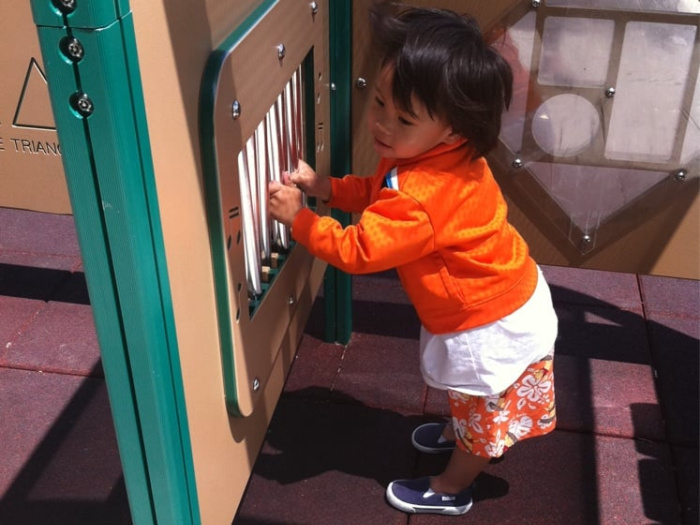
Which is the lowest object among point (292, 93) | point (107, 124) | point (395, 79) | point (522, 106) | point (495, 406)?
point (495, 406)

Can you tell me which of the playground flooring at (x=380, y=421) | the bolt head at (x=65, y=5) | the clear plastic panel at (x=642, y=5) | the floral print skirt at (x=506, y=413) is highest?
the bolt head at (x=65, y=5)

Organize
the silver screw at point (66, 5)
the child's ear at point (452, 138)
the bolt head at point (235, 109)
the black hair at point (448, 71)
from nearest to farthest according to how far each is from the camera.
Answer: the silver screw at point (66, 5), the bolt head at point (235, 109), the black hair at point (448, 71), the child's ear at point (452, 138)

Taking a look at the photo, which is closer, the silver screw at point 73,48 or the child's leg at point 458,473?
the silver screw at point 73,48

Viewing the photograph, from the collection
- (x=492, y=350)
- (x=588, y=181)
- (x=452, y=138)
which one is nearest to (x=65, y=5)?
(x=452, y=138)

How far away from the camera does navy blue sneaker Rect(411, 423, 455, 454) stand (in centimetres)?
229

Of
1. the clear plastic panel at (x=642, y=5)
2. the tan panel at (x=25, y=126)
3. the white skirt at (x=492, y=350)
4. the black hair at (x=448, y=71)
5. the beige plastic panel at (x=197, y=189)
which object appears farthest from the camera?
Answer: the tan panel at (x=25, y=126)

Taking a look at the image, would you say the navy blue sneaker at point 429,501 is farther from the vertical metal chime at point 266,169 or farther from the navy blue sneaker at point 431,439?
the vertical metal chime at point 266,169

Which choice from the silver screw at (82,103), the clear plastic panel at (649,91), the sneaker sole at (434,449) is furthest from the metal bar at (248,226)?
the clear plastic panel at (649,91)

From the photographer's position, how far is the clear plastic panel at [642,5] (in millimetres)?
2033

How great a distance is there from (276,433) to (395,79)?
121cm

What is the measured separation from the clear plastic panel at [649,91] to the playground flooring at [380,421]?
2.56ft

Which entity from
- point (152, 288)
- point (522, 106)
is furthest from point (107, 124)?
point (522, 106)

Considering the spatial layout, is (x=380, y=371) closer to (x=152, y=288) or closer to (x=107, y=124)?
(x=152, y=288)

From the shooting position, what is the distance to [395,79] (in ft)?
5.03
